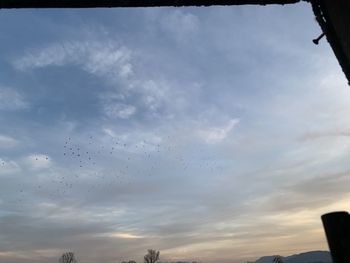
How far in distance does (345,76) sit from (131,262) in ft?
333

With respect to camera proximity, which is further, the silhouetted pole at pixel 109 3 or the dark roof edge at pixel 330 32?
the dark roof edge at pixel 330 32

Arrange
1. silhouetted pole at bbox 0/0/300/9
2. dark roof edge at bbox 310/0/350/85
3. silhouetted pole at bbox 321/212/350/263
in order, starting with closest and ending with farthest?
silhouetted pole at bbox 321/212/350/263, silhouetted pole at bbox 0/0/300/9, dark roof edge at bbox 310/0/350/85

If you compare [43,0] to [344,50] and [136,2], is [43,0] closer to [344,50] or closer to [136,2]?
[136,2]

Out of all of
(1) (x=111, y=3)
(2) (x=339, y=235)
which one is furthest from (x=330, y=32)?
(2) (x=339, y=235)

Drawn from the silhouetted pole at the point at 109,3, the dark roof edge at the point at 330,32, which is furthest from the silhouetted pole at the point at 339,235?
the silhouetted pole at the point at 109,3

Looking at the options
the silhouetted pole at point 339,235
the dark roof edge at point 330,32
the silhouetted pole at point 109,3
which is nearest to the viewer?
the silhouetted pole at point 339,235

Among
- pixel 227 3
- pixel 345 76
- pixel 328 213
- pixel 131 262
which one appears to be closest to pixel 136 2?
pixel 227 3

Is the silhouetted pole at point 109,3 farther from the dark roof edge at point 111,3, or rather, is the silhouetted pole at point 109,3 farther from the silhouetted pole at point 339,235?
the silhouetted pole at point 339,235

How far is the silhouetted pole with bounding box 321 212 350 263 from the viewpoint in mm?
3184

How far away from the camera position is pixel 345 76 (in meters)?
5.30

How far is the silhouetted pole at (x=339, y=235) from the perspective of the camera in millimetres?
3184

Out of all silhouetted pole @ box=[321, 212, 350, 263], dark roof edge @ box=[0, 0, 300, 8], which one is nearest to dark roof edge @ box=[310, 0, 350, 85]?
dark roof edge @ box=[0, 0, 300, 8]

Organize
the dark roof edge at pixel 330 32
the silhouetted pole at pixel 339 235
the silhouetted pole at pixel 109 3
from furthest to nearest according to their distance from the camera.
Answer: the dark roof edge at pixel 330 32
the silhouetted pole at pixel 109 3
the silhouetted pole at pixel 339 235

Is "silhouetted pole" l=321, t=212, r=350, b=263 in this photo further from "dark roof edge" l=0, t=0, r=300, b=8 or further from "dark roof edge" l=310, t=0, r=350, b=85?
"dark roof edge" l=0, t=0, r=300, b=8
